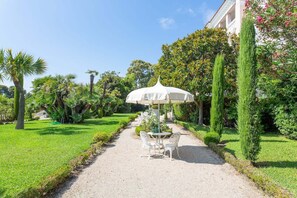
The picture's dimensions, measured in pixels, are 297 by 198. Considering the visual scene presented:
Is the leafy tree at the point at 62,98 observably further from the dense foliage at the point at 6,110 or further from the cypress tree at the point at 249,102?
the cypress tree at the point at 249,102

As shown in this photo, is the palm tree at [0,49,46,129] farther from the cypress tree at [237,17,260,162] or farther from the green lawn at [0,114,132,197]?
the cypress tree at [237,17,260,162]

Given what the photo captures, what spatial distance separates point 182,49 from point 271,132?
8.98m

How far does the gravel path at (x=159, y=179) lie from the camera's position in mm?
Answer: 5327

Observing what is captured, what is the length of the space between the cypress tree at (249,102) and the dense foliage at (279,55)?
115 inches

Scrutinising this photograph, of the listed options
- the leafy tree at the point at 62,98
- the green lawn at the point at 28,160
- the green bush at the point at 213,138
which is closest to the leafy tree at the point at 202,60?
the green bush at the point at 213,138

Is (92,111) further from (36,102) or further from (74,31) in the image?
(74,31)

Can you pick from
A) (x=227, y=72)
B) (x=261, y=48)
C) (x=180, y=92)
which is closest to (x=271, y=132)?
(x=227, y=72)

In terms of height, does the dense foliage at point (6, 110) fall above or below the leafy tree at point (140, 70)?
below

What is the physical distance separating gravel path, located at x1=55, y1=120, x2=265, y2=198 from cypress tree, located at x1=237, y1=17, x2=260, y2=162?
96 cm

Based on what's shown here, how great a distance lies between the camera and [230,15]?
87.2 feet

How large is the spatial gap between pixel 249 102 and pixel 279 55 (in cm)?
491

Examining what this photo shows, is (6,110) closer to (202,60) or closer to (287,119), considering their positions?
(202,60)

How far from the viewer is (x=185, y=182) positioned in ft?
19.9

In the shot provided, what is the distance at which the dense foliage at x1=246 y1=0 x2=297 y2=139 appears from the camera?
948 cm
